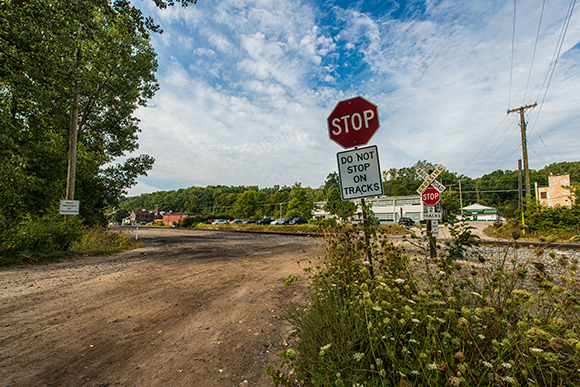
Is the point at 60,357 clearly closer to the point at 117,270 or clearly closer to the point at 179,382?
the point at 179,382

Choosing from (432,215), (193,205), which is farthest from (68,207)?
(193,205)

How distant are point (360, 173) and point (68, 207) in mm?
13219

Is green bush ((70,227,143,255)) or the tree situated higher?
the tree

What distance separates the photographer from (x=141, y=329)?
323cm

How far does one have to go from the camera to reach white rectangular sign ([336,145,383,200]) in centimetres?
336

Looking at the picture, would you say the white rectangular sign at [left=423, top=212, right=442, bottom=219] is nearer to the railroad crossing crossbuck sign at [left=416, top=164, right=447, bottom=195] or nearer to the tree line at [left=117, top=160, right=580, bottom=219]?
the railroad crossing crossbuck sign at [left=416, top=164, right=447, bottom=195]

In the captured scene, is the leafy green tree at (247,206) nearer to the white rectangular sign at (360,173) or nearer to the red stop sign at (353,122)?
the red stop sign at (353,122)

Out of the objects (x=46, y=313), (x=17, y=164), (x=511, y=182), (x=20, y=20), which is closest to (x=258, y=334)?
(x=46, y=313)

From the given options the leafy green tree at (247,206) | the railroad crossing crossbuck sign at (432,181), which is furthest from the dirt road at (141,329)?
the leafy green tree at (247,206)

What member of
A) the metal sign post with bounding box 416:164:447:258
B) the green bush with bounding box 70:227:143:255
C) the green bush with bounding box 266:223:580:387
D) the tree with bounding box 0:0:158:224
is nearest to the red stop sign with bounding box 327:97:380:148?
the green bush with bounding box 266:223:580:387

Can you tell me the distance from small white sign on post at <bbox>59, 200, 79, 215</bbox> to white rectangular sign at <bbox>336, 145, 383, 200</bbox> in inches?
503

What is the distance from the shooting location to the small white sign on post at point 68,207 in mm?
10609

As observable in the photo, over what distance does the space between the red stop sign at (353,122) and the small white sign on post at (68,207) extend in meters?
12.7

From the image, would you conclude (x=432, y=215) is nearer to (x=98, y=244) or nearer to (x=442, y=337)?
(x=442, y=337)
